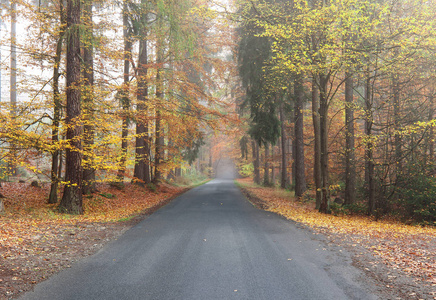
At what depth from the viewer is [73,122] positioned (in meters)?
Answer: 8.77

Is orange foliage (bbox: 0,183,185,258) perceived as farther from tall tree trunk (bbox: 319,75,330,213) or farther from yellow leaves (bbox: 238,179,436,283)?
tall tree trunk (bbox: 319,75,330,213)

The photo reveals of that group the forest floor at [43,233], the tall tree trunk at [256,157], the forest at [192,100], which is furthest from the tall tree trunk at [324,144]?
the tall tree trunk at [256,157]

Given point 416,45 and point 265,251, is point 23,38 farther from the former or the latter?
point 416,45

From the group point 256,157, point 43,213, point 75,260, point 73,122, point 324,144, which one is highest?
point 73,122

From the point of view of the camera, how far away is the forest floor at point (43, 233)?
162 inches

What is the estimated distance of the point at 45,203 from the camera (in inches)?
390

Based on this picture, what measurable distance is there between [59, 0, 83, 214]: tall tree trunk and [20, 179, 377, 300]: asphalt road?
356 centimetres

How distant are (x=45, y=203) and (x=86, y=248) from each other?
5.56 meters

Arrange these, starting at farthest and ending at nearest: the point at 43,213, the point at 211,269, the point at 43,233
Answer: the point at 43,213
the point at 43,233
the point at 211,269

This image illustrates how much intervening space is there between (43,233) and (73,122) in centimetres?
384

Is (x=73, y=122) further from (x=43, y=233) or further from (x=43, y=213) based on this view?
(x=43, y=233)

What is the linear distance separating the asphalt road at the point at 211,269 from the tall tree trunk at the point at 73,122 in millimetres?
3558

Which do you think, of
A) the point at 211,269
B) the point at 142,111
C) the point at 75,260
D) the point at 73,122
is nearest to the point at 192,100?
the point at 142,111

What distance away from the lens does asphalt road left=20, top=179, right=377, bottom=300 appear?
11.8 ft
